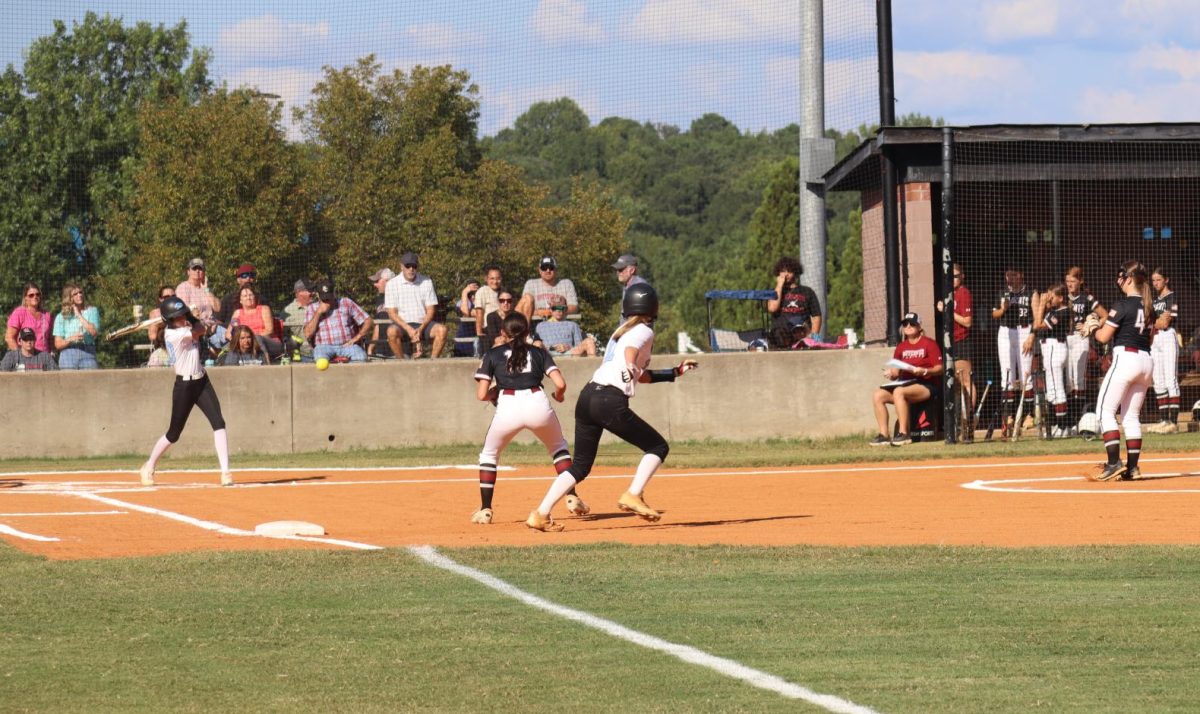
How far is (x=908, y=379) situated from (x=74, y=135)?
3420cm

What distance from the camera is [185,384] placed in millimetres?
16344

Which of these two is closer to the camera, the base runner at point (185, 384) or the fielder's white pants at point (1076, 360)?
the base runner at point (185, 384)

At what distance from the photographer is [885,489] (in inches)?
606

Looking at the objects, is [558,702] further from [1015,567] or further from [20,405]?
[20,405]

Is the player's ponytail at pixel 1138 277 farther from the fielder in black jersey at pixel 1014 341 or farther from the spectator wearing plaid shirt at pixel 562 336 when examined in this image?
the spectator wearing plaid shirt at pixel 562 336

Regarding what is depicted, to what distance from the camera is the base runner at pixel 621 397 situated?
11.8m

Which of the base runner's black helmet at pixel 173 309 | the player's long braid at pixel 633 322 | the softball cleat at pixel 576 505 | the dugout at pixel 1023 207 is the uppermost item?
the dugout at pixel 1023 207

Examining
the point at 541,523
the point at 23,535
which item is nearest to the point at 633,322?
the point at 541,523

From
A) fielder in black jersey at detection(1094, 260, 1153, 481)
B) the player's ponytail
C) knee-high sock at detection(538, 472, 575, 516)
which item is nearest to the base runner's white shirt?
knee-high sock at detection(538, 472, 575, 516)

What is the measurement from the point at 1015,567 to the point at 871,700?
3.94m

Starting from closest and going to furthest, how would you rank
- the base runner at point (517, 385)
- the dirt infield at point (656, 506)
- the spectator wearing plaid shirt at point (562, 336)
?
the dirt infield at point (656, 506) < the base runner at point (517, 385) < the spectator wearing plaid shirt at point (562, 336)

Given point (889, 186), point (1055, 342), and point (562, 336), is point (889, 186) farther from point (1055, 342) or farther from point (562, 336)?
point (562, 336)

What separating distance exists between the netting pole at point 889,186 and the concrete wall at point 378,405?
65 centimetres

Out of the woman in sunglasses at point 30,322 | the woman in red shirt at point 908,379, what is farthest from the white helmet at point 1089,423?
the woman in sunglasses at point 30,322
